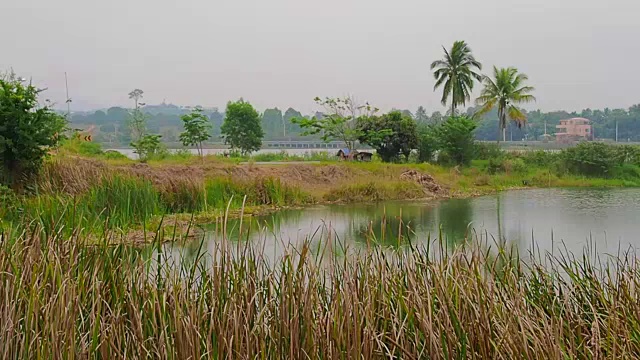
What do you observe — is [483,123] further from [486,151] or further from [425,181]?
[425,181]

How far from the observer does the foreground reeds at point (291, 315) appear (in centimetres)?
223

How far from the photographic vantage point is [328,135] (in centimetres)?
2062

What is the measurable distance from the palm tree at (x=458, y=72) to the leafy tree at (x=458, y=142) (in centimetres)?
427

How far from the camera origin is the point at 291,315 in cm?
243

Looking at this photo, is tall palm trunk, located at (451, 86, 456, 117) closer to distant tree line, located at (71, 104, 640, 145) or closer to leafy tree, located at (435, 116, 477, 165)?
leafy tree, located at (435, 116, 477, 165)

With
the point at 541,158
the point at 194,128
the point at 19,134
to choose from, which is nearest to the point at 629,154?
the point at 541,158

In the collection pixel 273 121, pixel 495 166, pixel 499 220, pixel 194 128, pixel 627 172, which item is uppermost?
pixel 273 121

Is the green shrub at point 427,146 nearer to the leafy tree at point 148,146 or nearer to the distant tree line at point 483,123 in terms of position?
the leafy tree at point 148,146

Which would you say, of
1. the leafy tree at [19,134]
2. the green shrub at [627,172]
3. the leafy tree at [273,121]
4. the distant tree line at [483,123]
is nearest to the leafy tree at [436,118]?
the distant tree line at [483,123]

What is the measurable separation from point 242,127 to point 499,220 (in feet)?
45.9

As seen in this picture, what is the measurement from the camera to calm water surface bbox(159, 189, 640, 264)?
24.9ft

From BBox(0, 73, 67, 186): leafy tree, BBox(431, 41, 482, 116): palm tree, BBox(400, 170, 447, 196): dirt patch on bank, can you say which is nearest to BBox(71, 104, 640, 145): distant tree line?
BBox(431, 41, 482, 116): palm tree

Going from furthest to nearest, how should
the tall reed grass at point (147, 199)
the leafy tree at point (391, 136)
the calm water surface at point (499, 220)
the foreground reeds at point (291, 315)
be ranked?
the leafy tree at point (391, 136) → the calm water surface at point (499, 220) → the tall reed grass at point (147, 199) → the foreground reeds at point (291, 315)

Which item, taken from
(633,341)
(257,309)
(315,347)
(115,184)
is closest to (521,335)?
(633,341)
